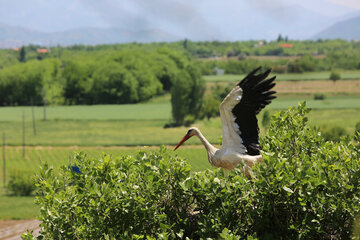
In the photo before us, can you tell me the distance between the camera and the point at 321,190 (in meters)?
8.98

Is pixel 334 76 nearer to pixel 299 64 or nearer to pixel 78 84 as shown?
pixel 299 64

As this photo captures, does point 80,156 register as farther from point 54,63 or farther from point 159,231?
point 54,63

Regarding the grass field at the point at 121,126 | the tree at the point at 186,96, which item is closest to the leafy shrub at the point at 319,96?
the grass field at the point at 121,126

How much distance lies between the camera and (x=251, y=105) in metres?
11.1

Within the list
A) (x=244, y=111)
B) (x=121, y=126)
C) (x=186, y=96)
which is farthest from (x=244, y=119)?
(x=186, y=96)

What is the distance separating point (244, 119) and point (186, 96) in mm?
110451

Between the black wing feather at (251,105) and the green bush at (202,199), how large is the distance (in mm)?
1491

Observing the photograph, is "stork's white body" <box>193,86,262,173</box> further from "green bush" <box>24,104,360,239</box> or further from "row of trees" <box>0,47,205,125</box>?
"row of trees" <box>0,47,205,125</box>

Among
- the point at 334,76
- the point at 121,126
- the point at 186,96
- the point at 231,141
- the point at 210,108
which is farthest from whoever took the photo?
the point at 334,76

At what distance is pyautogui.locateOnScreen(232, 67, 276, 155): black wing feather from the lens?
36.1 ft

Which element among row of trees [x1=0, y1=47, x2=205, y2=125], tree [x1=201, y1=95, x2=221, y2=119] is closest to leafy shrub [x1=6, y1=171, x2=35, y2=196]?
tree [x1=201, y1=95, x2=221, y2=119]

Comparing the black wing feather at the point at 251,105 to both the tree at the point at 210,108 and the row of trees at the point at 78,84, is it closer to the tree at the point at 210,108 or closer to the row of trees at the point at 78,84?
the tree at the point at 210,108

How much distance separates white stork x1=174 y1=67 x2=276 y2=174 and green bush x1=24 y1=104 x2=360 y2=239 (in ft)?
4.76

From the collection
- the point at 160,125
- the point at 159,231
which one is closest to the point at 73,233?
the point at 159,231
